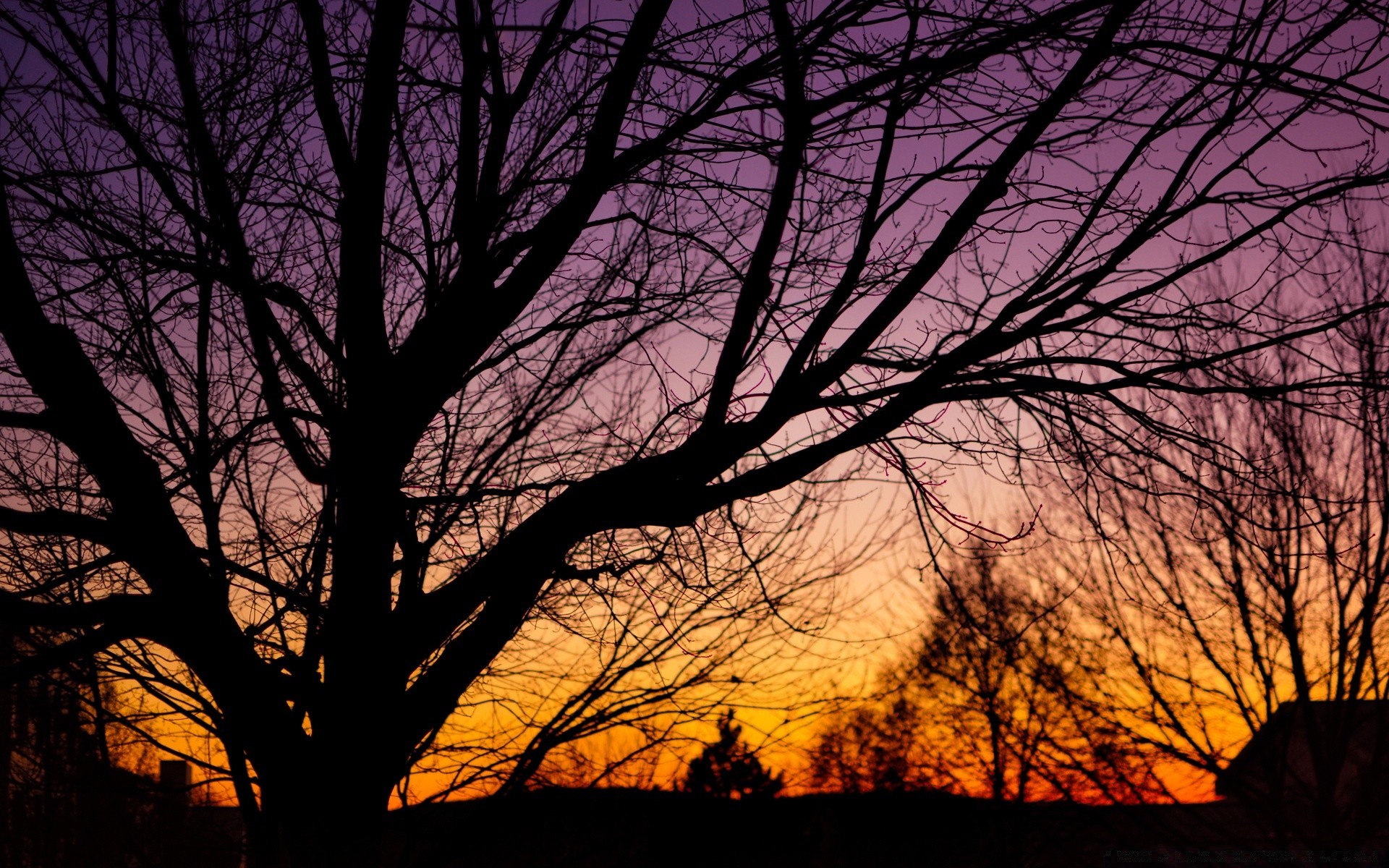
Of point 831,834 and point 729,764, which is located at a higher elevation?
point 729,764

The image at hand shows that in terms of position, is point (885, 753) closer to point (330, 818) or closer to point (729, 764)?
point (729, 764)

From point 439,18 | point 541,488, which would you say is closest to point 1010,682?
point 541,488

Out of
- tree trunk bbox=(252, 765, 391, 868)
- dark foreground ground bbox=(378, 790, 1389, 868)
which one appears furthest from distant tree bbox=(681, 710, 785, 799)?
tree trunk bbox=(252, 765, 391, 868)

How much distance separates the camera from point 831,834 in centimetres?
2130

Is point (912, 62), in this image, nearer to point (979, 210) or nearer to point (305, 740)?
point (979, 210)

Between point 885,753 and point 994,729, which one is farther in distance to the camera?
point 885,753

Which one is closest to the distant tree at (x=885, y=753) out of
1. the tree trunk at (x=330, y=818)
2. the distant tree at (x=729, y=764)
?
the distant tree at (x=729, y=764)

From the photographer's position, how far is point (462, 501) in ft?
15.5

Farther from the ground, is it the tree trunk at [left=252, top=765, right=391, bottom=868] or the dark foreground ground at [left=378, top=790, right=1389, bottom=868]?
the tree trunk at [left=252, top=765, right=391, bottom=868]

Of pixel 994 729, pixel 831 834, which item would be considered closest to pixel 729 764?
pixel 994 729

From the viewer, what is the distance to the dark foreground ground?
594cm

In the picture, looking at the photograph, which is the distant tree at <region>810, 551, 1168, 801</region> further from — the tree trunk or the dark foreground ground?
the tree trunk

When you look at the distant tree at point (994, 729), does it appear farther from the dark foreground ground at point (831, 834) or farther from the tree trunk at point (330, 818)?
the tree trunk at point (330, 818)

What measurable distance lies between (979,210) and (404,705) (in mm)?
2877
